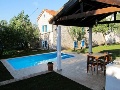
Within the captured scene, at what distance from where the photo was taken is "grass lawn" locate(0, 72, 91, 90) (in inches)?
349

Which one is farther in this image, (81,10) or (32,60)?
(32,60)

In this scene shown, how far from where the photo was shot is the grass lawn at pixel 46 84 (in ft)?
29.1

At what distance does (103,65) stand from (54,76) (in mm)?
3972

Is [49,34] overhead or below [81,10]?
below

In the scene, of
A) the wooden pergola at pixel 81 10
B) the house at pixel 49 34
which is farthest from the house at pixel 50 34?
the wooden pergola at pixel 81 10

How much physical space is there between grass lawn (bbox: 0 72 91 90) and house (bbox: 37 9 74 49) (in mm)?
16948

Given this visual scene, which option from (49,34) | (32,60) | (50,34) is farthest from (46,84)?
(49,34)

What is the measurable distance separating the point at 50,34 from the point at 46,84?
1903 cm

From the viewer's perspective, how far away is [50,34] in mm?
27859

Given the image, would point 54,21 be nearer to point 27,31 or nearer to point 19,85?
point 19,85

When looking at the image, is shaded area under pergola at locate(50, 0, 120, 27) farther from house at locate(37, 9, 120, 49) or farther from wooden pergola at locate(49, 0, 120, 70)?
house at locate(37, 9, 120, 49)

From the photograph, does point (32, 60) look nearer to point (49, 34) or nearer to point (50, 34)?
point (50, 34)

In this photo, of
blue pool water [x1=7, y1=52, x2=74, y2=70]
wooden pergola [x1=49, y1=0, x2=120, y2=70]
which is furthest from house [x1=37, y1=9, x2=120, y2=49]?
wooden pergola [x1=49, y1=0, x2=120, y2=70]

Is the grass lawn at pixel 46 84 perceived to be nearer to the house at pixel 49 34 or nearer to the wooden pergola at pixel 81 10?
the wooden pergola at pixel 81 10
